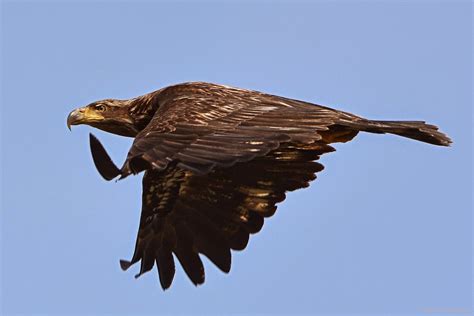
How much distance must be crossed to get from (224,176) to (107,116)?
5.41ft

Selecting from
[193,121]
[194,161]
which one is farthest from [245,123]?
[194,161]

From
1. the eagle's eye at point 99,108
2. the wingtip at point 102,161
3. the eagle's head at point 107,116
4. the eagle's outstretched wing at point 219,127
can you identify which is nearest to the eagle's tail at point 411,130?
the eagle's outstretched wing at point 219,127

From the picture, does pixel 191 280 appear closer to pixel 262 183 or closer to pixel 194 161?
pixel 262 183

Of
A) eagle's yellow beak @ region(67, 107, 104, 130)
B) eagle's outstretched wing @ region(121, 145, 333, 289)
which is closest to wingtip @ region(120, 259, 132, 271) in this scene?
eagle's outstretched wing @ region(121, 145, 333, 289)

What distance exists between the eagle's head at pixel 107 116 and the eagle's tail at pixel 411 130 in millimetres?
2757

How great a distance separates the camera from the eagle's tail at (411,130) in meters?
12.6

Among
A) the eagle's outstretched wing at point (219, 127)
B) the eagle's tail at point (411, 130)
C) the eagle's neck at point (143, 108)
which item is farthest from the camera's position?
the eagle's neck at point (143, 108)

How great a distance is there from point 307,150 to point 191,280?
169 centimetres

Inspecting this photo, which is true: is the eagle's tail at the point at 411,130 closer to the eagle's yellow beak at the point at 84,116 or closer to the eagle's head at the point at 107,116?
the eagle's head at the point at 107,116

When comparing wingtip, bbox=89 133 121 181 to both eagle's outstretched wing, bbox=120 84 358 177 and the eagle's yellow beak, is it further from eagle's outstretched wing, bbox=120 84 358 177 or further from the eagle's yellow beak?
the eagle's yellow beak

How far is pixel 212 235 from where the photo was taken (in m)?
13.0

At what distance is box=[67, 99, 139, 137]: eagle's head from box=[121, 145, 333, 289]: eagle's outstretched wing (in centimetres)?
115

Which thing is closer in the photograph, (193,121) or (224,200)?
(193,121)

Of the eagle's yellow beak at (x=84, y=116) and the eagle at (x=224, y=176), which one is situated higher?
the eagle's yellow beak at (x=84, y=116)
